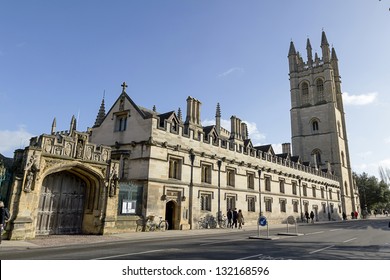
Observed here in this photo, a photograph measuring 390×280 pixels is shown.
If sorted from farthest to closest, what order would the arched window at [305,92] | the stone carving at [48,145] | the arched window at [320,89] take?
the arched window at [305,92] → the arched window at [320,89] → the stone carving at [48,145]

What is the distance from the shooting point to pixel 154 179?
19.5 metres

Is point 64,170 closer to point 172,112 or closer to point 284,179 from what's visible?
point 172,112

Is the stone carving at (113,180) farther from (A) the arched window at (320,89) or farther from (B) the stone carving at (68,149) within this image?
(A) the arched window at (320,89)

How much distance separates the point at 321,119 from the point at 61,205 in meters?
57.9

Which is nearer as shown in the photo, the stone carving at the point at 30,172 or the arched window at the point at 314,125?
the stone carving at the point at 30,172

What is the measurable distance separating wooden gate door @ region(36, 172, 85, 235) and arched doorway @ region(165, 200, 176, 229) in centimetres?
704

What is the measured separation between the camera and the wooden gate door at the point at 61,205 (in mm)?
14415

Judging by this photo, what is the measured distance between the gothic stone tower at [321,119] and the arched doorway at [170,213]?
4115 centimetres

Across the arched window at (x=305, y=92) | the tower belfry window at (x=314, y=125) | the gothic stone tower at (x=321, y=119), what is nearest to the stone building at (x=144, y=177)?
the gothic stone tower at (x=321, y=119)

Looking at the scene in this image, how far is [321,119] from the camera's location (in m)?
60.4

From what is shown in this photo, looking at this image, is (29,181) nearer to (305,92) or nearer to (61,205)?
(61,205)

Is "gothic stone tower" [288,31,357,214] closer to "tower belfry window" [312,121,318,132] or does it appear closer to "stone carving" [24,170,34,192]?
"tower belfry window" [312,121,318,132]

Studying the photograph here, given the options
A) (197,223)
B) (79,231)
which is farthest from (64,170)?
(197,223)

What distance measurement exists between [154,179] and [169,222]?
415cm
